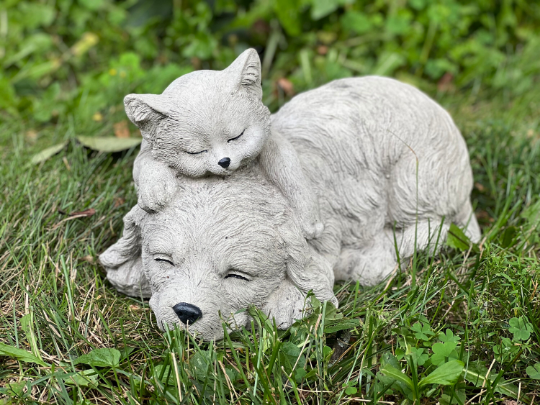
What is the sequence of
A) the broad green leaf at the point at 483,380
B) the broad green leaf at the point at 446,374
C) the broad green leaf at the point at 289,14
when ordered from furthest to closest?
1. the broad green leaf at the point at 289,14
2. the broad green leaf at the point at 483,380
3. the broad green leaf at the point at 446,374

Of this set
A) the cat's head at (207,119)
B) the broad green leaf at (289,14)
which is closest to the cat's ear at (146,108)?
the cat's head at (207,119)

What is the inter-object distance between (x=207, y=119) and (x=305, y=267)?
721mm

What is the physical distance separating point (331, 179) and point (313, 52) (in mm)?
2670

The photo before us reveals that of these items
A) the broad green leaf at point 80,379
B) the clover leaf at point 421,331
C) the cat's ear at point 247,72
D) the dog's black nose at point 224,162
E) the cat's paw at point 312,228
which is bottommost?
the clover leaf at point 421,331

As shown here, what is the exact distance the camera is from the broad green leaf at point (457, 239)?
282 centimetres

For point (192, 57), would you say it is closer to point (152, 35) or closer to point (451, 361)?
point (152, 35)

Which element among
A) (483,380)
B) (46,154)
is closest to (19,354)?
(46,154)

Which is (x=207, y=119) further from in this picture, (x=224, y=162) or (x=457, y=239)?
(x=457, y=239)

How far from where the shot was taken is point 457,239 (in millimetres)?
2826

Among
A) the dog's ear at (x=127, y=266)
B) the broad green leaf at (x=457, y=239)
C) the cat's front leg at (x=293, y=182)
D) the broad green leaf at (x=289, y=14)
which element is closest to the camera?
the cat's front leg at (x=293, y=182)

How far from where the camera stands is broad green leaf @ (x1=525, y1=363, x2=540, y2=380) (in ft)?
7.07

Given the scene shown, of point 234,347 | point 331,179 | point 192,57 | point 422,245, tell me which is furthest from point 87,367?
point 192,57

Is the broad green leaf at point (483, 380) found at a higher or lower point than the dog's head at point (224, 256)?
lower

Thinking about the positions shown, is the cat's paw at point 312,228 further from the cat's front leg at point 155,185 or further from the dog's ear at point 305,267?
the cat's front leg at point 155,185
